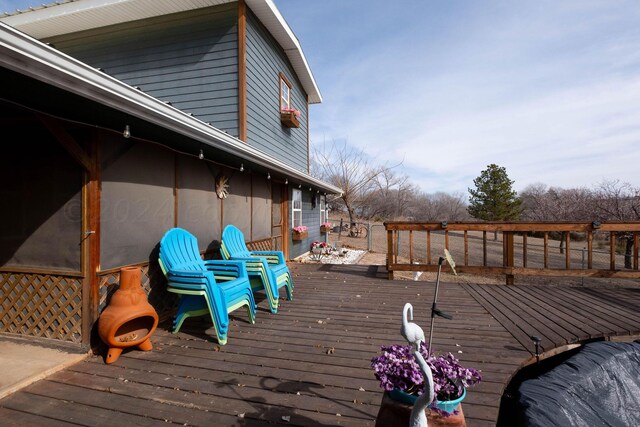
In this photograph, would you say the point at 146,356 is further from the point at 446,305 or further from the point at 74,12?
the point at 74,12

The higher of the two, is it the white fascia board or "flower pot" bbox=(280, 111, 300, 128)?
the white fascia board

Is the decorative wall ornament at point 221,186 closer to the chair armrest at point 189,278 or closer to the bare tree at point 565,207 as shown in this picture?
the chair armrest at point 189,278

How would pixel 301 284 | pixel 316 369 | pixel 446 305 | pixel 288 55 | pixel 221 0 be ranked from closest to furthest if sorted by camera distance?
1. pixel 316 369
2. pixel 446 305
3. pixel 301 284
4. pixel 221 0
5. pixel 288 55

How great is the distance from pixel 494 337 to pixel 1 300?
4.50 meters

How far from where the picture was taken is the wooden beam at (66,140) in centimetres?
220

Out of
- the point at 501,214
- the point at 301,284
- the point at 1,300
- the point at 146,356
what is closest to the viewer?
the point at 146,356

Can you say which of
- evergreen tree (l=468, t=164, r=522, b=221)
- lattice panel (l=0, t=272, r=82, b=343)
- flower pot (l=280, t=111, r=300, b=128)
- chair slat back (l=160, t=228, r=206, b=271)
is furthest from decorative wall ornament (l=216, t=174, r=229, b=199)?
evergreen tree (l=468, t=164, r=522, b=221)

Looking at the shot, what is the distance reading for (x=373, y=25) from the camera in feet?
25.3

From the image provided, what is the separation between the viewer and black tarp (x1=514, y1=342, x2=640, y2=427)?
167cm

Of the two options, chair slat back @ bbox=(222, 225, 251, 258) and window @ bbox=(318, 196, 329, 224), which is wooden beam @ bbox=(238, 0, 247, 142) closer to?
chair slat back @ bbox=(222, 225, 251, 258)

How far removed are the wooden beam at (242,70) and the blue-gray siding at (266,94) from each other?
5.9 inches

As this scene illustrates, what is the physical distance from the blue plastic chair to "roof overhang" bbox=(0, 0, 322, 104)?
190 inches

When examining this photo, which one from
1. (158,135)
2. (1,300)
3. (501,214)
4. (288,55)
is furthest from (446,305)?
(501,214)

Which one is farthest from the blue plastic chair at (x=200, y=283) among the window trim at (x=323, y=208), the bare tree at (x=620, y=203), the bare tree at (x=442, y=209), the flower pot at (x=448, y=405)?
the bare tree at (x=442, y=209)
